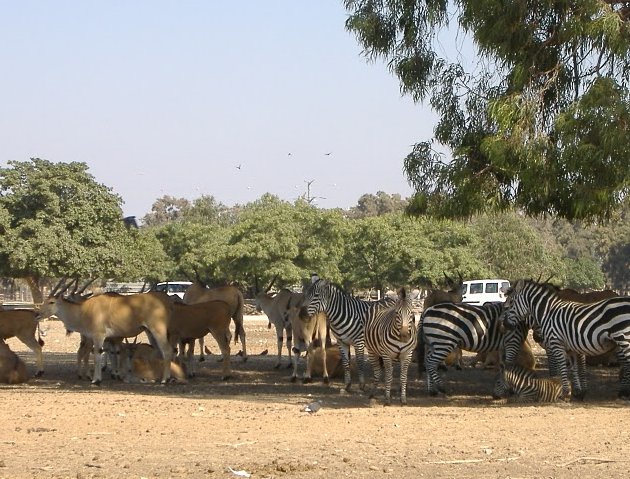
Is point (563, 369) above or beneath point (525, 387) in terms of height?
above

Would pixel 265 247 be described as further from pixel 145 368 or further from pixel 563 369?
pixel 563 369

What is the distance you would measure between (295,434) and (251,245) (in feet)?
152

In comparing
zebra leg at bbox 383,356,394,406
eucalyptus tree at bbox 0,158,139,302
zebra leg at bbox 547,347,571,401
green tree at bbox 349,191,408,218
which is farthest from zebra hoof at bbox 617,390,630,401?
green tree at bbox 349,191,408,218

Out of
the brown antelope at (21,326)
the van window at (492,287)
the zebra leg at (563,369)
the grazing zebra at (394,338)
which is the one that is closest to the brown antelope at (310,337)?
the grazing zebra at (394,338)

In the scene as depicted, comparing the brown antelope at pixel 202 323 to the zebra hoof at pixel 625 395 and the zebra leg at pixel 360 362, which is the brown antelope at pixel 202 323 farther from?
the zebra hoof at pixel 625 395

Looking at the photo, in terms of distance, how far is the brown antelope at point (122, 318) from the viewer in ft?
65.5

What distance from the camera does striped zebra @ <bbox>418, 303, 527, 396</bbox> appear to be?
17469 mm

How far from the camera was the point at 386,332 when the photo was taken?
628 inches

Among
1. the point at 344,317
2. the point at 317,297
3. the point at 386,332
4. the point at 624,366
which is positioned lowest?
the point at 624,366

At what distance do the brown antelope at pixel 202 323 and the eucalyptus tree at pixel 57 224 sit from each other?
1128 inches

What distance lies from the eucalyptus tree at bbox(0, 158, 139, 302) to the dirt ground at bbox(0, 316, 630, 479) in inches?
1192

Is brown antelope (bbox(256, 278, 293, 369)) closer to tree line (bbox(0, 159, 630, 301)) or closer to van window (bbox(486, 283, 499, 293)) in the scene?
tree line (bbox(0, 159, 630, 301))

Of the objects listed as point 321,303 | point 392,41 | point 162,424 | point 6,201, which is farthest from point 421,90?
point 6,201

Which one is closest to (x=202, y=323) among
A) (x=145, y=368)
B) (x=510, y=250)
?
(x=145, y=368)
